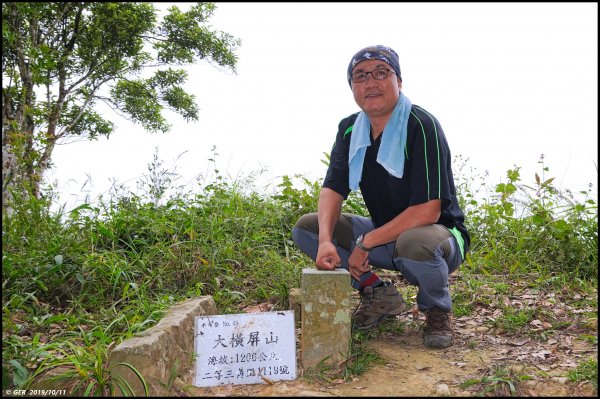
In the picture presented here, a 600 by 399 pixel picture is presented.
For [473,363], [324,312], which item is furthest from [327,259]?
[473,363]

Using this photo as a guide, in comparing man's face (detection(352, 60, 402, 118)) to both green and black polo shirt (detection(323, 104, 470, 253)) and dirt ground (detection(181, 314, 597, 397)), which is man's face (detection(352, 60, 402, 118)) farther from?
dirt ground (detection(181, 314, 597, 397))

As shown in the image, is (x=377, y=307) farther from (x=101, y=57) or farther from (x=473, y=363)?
(x=101, y=57)

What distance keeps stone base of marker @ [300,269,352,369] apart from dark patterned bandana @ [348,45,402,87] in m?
1.28

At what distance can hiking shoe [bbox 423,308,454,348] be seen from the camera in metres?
3.06

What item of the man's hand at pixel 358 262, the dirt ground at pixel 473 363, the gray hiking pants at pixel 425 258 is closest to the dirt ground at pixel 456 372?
the dirt ground at pixel 473 363

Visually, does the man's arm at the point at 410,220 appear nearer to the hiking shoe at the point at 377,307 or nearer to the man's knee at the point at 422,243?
the man's knee at the point at 422,243

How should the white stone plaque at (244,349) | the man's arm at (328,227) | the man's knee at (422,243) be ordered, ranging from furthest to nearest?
the man's arm at (328,227), the man's knee at (422,243), the white stone plaque at (244,349)

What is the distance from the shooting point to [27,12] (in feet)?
29.7

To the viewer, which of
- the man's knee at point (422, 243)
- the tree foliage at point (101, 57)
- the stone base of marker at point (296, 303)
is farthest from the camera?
the tree foliage at point (101, 57)

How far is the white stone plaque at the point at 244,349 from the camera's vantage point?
2656mm

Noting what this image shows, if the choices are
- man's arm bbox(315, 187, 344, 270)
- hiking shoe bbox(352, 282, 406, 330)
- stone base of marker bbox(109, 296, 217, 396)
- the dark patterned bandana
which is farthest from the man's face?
stone base of marker bbox(109, 296, 217, 396)

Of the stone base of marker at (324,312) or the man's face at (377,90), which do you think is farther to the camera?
the man's face at (377,90)

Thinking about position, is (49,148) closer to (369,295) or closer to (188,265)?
(188,265)

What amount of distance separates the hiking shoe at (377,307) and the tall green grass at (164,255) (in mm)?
576
